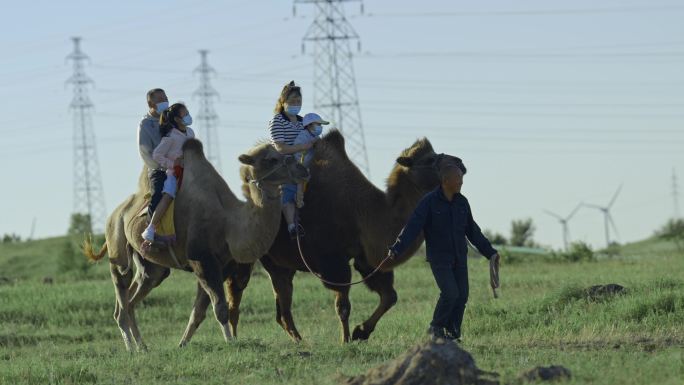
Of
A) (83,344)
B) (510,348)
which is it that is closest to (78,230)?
(83,344)

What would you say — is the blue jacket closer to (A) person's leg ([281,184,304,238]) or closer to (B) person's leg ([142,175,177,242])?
(A) person's leg ([281,184,304,238])

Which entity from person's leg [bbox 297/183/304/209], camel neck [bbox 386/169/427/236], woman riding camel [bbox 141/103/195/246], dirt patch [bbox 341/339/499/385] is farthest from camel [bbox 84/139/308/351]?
dirt patch [bbox 341/339/499/385]

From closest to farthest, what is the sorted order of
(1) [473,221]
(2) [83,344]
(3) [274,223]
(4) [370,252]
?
(1) [473,221] → (3) [274,223] → (4) [370,252] → (2) [83,344]

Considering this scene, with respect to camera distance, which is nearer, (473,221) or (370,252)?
(473,221)

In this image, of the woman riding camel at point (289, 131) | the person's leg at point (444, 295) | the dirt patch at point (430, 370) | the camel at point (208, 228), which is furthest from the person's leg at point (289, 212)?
the dirt patch at point (430, 370)

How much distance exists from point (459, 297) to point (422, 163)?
9.25 feet

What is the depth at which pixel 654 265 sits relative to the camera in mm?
30297

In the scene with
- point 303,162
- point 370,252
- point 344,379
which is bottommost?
point 344,379

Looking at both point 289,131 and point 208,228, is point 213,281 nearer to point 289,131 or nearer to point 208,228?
point 208,228

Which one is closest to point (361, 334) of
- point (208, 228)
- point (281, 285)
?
point (281, 285)

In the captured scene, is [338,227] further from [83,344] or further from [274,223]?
[83,344]

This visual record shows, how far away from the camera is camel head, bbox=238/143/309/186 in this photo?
50.8ft

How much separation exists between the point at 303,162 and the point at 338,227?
87 cm

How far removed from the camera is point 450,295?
14070 millimetres
